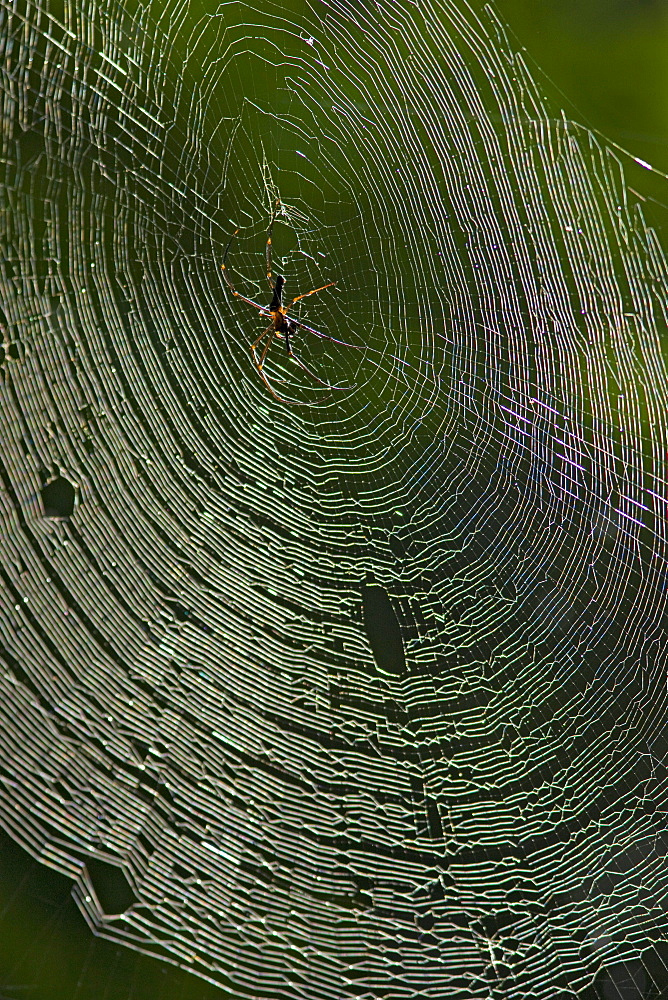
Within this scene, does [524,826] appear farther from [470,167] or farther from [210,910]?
[470,167]

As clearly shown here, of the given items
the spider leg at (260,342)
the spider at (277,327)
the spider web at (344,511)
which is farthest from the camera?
the spider leg at (260,342)

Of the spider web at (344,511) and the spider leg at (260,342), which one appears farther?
the spider leg at (260,342)

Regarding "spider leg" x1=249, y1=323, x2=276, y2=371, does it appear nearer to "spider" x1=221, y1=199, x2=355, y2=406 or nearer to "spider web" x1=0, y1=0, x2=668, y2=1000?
"spider" x1=221, y1=199, x2=355, y2=406

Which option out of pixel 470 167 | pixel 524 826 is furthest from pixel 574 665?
pixel 470 167

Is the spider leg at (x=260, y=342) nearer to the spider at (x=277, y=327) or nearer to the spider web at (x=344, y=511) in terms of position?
the spider at (x=277, y=327)

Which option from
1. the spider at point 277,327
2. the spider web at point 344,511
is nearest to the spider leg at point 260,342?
the spider at point 277,327

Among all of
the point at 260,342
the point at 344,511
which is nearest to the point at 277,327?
the point at 260,342

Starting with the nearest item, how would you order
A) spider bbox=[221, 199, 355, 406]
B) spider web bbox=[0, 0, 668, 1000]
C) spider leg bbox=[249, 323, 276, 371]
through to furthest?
spider web bbox=[0, 0, 668, 1000] → spider bbox=[221, 199, 355, 406] → spider leg bbox=[249, 323, 276, 371]

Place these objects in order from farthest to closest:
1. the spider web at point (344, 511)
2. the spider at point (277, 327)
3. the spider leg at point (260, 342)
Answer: the spider leg at point (260, 342)
the spider at point (277, 327)
the spider web at point (344, 511)

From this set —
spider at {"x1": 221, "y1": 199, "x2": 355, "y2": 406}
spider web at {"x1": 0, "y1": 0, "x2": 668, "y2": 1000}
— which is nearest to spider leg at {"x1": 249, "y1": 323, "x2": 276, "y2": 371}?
spider at {"x1": 221, "y1": 199, "x2": 355, "y2": 406}
